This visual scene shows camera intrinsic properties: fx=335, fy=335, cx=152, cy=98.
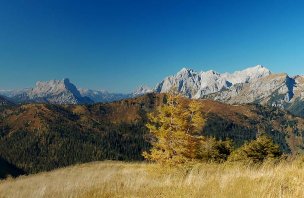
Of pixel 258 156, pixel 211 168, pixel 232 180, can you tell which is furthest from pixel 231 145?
pixel 232 180

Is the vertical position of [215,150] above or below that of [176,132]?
below

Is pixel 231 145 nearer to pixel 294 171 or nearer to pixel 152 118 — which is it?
pixel 152 118

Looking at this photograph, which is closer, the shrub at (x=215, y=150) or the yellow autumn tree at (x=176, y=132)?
the yellow autumn tree at (x=176, y=132)

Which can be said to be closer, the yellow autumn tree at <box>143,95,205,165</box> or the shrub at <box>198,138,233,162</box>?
the yellow autumn tree at <box>143,95,205,165</box>

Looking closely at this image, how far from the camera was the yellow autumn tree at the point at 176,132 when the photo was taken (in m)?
33.9

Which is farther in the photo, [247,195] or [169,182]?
[169,182]

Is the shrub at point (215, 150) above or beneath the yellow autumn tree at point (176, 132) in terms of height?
beneath

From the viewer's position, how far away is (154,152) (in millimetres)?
35188

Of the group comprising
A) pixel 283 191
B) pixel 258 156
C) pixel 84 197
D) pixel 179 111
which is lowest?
pixel 258 156

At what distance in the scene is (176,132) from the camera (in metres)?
33.7

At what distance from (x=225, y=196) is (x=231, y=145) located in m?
45.6

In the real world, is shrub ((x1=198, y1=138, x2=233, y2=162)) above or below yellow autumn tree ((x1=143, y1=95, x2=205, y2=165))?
below

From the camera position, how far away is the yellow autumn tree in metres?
33.9

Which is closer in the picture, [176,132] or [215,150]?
[176,132]
